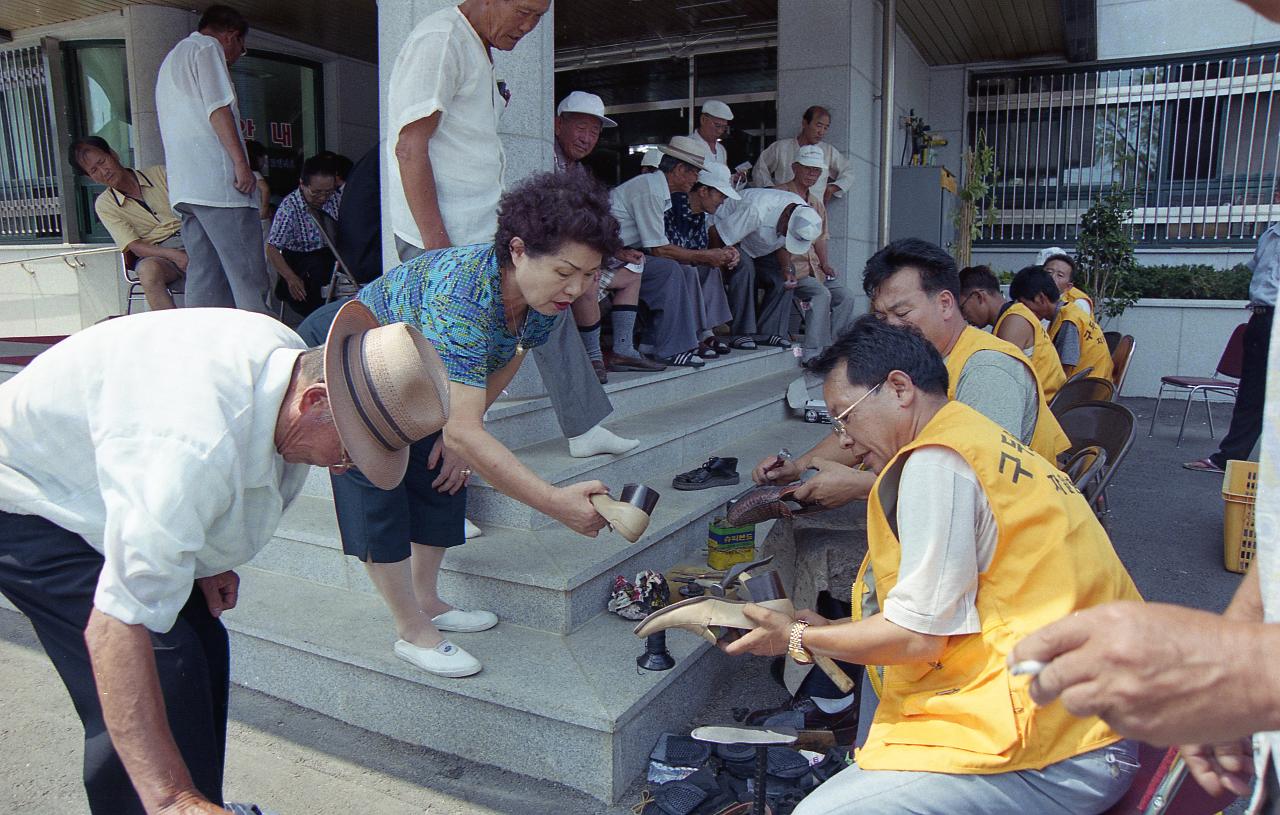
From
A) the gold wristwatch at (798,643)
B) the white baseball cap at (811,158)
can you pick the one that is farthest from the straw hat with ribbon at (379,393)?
the white baseball cap at (811,158)

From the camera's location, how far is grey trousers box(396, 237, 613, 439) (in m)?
3.58

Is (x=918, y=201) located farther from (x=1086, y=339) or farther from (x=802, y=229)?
(x=1086, y=339)

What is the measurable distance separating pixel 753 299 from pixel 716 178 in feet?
4.14

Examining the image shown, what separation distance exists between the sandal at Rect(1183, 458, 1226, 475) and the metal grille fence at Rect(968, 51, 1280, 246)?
4.88 meters

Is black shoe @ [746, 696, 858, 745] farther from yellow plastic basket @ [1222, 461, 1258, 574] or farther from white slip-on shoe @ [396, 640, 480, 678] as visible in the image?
yellow plastic basket @ [1222, 461, 1258, 574]

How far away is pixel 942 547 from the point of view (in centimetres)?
151

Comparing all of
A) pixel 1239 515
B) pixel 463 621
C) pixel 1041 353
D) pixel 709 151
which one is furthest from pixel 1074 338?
pixel 463 621

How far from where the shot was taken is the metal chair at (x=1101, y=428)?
299 cm

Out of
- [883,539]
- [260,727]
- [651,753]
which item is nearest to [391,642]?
[260,727]

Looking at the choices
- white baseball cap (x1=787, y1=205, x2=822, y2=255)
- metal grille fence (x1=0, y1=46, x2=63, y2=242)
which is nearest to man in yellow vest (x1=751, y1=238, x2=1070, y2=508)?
white baseball cap (x1=787, y1=205, x2=822, y2=255)

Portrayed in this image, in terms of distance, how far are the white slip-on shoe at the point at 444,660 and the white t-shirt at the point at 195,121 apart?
9.93 ft

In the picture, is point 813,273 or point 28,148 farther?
point 28,148

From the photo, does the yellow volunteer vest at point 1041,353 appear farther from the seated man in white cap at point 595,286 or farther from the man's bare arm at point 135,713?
the man's bare arm at point 135,713

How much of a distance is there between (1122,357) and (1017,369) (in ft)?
14.0
